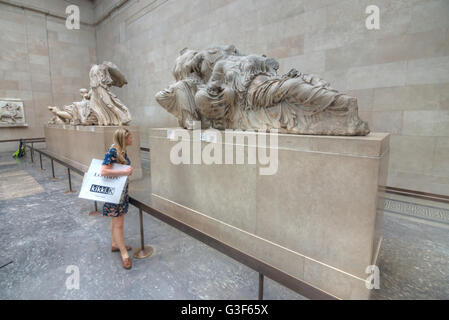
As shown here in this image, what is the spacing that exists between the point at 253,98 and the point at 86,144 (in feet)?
16.6

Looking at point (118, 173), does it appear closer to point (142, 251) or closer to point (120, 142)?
point (120, 142)

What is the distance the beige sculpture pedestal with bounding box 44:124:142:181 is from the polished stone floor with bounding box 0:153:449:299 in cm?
198

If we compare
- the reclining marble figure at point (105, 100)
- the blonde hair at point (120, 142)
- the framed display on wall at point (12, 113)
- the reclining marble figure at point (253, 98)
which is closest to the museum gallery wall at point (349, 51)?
the reclining marble figure at point (253, 98)

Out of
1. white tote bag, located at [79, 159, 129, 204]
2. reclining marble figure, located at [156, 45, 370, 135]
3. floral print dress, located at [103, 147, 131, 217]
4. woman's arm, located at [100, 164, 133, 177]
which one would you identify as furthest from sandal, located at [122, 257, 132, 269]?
reclining marble figure, located at [156, 45, 370, 135]

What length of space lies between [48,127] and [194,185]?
8597 millimetres

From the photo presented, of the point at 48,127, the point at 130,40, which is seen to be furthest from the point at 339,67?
the point at 48,127

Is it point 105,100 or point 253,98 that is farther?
point 105,100

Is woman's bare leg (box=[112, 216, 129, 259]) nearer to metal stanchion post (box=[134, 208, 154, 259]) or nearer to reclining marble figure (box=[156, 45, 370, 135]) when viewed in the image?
metal stanchion post (box=[134, 208, 154, 259])

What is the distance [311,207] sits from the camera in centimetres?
195

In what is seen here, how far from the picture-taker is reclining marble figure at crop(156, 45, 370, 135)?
1993mm

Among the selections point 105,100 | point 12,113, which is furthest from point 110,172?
point 12,113

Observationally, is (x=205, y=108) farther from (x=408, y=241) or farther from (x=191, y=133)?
A: (x=408, y=241)

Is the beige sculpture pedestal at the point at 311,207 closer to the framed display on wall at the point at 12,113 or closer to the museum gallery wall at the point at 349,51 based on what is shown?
the museum gallery wall at the point at 349,51

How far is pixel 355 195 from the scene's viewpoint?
1.72 m
